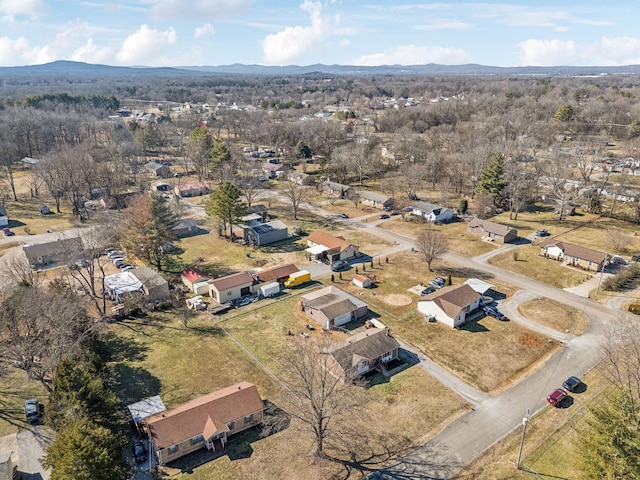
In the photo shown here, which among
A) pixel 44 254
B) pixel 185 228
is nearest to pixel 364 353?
pixel 185 228

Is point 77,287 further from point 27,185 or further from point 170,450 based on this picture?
point 27,185

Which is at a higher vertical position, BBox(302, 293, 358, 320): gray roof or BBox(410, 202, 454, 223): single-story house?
BBox(410, 202, 454, 223): single-story house

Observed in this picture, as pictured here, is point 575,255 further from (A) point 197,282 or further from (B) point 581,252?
(A) point 197,282

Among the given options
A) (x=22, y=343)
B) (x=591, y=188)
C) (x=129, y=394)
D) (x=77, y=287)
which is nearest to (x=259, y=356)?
(x=129, y=394)

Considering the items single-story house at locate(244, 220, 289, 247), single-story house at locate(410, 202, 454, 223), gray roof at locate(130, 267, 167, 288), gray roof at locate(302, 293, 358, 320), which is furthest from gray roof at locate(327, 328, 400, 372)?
single-story house at locate(410, 202, 454, 223)

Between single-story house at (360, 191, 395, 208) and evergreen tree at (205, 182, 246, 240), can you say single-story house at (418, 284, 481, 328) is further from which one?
single-story house at (360, 191, 395, 208)

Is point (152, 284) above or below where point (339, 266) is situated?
above
